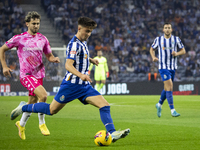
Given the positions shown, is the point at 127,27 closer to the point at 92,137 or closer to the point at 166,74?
the point at 166,74

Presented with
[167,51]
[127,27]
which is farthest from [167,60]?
[127,27]

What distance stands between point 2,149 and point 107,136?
4.37 feet

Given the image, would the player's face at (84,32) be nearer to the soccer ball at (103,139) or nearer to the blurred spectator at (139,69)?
the soccer ball at (103,139)

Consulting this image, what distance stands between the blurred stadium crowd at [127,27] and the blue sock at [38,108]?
14681 mm

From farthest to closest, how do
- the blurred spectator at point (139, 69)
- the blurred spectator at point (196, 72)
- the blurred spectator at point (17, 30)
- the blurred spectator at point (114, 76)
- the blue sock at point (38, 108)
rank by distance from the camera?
1. the blurred spectator at point (17, 30)
2. the blurred spectator at point (139, 69)
3. the blurred spectator at point (196, 72)
4. the blurred spectator at point (114, 76)
5. the blue sock at point (38, 108)

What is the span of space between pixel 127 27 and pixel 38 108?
19785 millimetres

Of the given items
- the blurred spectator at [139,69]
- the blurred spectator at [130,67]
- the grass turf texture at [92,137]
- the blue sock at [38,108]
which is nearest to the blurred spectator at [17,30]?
the blurred spectator at [130,67]

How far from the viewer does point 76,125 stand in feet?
22.4

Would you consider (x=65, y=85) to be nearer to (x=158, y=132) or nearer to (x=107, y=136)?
(x=107, y=136)

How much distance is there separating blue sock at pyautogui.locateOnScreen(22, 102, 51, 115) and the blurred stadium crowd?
1468 centimetres

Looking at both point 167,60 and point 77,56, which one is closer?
point 77,56

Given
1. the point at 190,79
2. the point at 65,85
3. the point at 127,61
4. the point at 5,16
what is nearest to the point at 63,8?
the point at 5,16

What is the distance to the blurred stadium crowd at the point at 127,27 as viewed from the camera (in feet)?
68.6

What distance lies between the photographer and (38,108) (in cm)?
489
